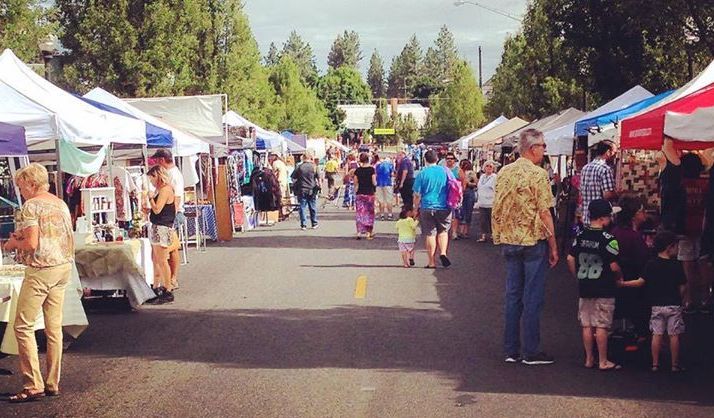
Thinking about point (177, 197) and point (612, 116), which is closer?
point (177, 197)

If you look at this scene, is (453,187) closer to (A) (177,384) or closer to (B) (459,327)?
(B) (459,327)

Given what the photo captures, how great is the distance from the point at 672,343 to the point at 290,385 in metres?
3.21

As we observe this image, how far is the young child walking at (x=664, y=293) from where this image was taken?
886 centimetres

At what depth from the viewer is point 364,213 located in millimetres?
22734

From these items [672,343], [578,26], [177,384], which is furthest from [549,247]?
[578,26]

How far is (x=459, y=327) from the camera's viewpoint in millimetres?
11172

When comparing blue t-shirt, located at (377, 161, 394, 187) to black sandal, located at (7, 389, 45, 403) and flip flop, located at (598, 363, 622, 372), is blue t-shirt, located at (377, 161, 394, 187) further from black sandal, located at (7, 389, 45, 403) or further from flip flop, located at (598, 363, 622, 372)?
black sandal, located at (7, 389, 45, 403)

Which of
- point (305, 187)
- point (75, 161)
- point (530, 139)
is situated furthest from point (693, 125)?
Result: point (305, 187)

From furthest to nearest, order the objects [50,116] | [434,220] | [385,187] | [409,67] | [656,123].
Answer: [409,67]
[385,187]
[434,220]
[50,116]
[656,123]

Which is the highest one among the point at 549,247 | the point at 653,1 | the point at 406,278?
the point at 653,1

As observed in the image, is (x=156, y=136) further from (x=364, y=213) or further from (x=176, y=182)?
(x=364, y=213)

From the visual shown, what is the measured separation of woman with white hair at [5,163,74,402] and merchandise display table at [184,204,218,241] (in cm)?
1321

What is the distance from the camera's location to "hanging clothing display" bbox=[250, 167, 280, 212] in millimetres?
28031

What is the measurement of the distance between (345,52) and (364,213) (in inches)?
6534
